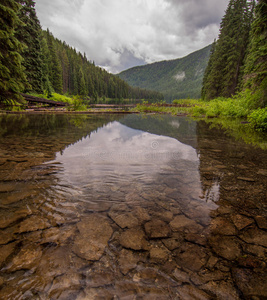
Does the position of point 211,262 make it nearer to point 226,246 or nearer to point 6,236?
point 226,246

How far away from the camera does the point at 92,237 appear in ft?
5.75

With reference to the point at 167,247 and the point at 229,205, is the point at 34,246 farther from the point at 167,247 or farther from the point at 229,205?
the point at 229,205

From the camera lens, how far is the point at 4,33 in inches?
304

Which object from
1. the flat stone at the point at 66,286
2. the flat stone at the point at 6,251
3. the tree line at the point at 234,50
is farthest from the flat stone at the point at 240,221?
the tree line at the point at 234,50

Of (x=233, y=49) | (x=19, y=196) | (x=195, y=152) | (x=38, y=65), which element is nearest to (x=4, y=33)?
(x=19, y=196)

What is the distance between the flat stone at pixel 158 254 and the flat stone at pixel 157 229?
0.57 ft

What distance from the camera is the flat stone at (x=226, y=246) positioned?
1588 millimetres

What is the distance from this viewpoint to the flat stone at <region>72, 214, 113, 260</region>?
158cm

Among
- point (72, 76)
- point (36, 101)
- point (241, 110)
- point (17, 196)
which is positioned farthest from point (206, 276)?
point (72, 76)

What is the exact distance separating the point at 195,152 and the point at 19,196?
15.0 feet

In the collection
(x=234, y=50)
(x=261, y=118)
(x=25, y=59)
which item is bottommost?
(x=261, y=118)

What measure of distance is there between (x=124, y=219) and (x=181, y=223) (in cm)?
73

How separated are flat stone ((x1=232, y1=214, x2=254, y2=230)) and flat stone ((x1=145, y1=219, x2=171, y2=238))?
34.8 inches

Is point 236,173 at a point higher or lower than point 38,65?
lower
